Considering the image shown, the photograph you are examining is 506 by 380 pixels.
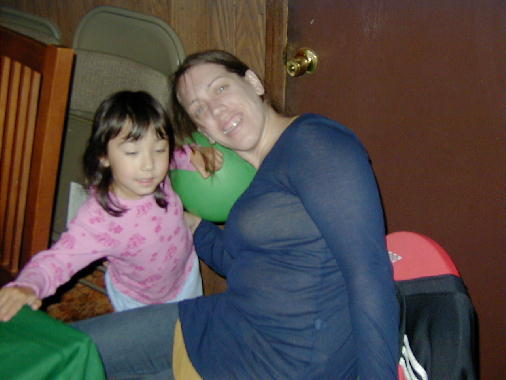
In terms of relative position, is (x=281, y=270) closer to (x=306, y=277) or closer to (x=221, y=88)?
(x=306, y=277)

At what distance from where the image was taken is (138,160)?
1207 mm

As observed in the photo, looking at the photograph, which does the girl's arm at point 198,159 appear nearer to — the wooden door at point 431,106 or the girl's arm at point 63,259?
the girl's arm at point 63,259

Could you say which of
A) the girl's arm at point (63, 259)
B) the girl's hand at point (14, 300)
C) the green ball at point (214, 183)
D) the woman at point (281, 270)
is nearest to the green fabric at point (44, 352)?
the girl's hand at point (14, 300)

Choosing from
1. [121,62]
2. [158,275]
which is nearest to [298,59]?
[121,62]

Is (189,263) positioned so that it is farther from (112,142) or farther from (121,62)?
(121,62)

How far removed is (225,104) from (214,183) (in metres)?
0.25

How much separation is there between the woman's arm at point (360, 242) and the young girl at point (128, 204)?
1.47ft

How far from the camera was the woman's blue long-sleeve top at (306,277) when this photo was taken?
36.6 inches

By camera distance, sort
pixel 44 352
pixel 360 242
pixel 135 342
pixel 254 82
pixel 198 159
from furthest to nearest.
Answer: pixel 198 159 → pixel 254 82 → pixel 135 342 → pixel 360 242 → pixel 44 352

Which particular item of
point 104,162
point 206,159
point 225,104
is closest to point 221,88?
point 225,104

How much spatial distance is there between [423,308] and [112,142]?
78 centimetres

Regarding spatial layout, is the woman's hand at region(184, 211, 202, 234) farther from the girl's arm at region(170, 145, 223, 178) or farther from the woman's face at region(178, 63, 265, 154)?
the woman's face at region(178, 63, 265, 154)

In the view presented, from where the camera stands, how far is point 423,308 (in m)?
0.98

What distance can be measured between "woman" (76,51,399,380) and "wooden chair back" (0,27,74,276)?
0.29 m
